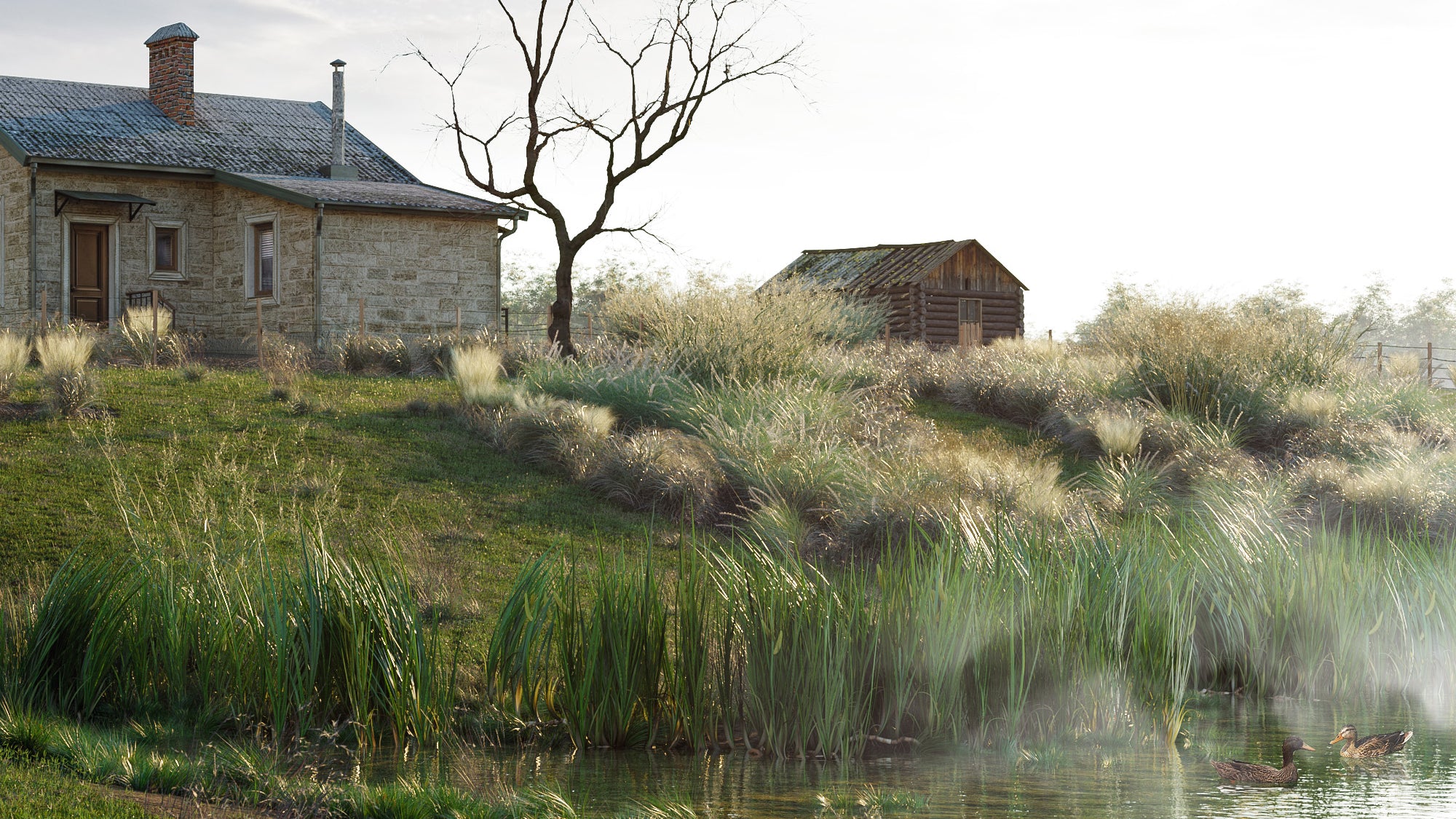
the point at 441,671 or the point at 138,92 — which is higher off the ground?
the point at 138,92

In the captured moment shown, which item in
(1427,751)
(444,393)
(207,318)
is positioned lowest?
(1427,751)

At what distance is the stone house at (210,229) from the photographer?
22.2 m

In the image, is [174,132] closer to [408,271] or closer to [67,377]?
[408,271]

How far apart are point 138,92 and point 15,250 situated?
481 cm

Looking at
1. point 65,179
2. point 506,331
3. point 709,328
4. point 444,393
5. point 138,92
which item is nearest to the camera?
point 444,393

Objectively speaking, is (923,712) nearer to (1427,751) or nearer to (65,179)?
(1427,751)

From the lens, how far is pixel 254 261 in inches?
922

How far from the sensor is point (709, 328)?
16.4m

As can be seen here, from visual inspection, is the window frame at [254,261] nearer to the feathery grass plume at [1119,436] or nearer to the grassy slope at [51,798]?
the feathery grass plume at [1119,436]

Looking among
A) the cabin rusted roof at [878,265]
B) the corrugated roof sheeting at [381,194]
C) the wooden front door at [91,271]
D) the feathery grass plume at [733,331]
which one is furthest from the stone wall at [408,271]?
the cabin rusted roof at [878,265]

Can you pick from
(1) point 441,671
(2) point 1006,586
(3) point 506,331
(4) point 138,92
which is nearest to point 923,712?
(2) point 1006,586

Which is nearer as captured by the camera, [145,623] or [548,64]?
[145,623]

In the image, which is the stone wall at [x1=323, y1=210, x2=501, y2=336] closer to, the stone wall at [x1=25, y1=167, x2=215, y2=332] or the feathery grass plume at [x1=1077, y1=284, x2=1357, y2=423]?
the stone wall at [x1=25, y1=167, x2=215, y2=332]

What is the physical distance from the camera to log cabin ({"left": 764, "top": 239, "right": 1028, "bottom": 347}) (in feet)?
104
